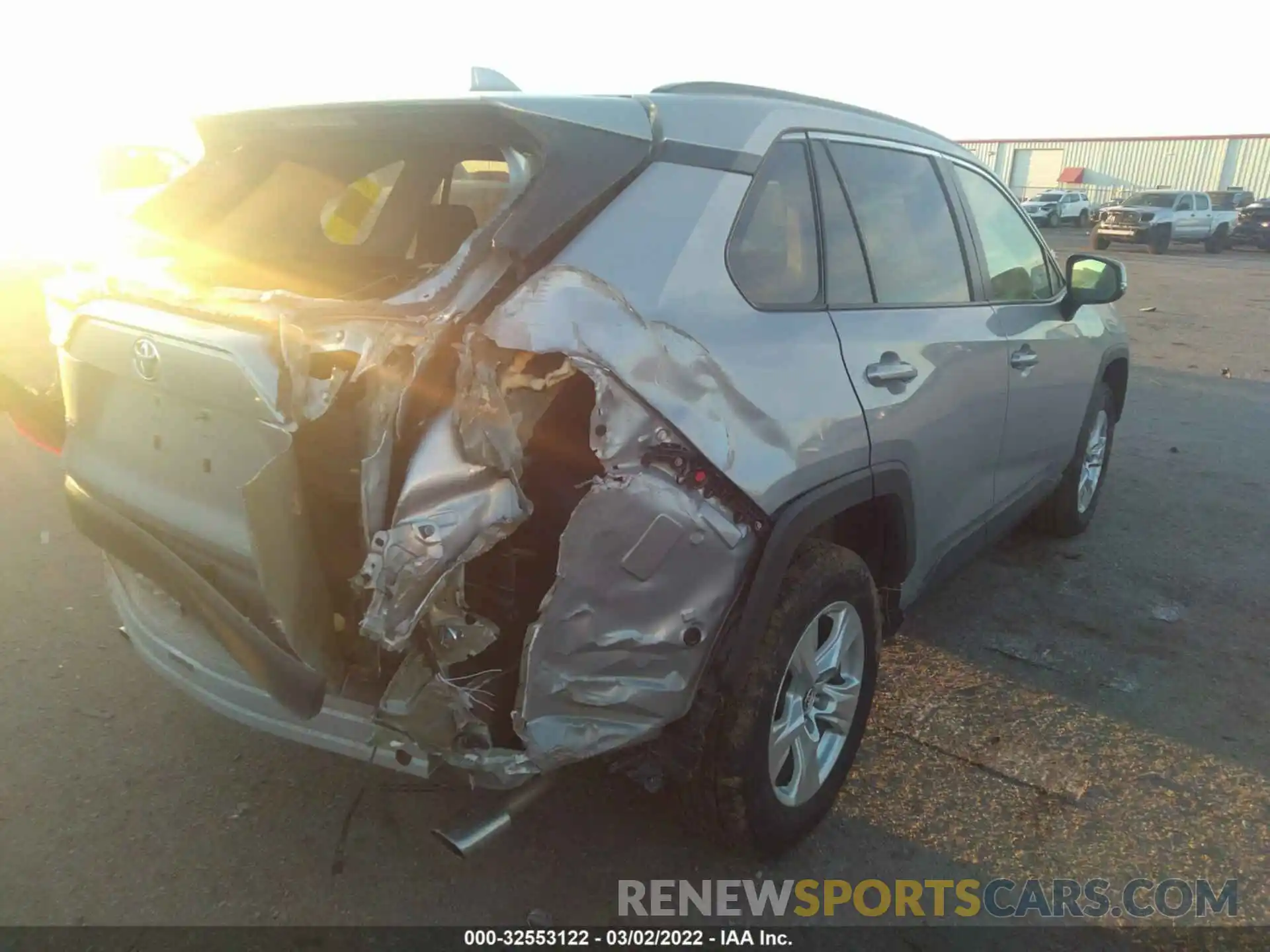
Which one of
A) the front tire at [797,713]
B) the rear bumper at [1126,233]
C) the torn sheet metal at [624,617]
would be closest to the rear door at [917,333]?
the front tire at [797,713]

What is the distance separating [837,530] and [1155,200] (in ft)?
99.1

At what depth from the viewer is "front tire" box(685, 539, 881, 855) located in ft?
7.49

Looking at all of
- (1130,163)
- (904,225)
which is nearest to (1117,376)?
(904,225)

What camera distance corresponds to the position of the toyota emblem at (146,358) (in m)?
2.14

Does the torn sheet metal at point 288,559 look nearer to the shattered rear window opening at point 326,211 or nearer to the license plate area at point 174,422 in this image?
the license plate area at point 174,422

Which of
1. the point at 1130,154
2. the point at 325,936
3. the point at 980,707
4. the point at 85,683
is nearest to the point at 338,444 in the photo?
the point at 325,936

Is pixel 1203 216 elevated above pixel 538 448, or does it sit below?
below

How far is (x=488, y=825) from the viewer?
2.04m

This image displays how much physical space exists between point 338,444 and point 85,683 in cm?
208

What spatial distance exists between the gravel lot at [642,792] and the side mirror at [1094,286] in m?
1.36

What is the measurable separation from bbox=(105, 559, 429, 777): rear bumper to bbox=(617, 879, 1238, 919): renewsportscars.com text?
90 cm

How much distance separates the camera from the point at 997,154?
169ft

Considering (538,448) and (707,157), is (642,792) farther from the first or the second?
(707,157)

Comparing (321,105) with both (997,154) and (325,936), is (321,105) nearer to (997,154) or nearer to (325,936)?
(325,936)
